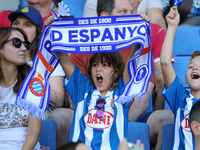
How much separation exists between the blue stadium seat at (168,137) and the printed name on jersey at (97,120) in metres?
0.44

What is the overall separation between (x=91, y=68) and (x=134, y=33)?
0.52 meters

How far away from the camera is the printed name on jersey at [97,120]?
283cm

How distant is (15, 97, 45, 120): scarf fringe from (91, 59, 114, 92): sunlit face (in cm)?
55

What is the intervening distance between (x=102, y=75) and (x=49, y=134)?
0.68 m

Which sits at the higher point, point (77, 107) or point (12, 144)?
point (77, 107)

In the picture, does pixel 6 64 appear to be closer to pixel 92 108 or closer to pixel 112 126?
pixel 92 108

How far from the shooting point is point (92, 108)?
2936mm

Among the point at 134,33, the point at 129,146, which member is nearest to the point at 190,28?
the point at 134,33

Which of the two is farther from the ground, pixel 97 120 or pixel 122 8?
pixel 122 8

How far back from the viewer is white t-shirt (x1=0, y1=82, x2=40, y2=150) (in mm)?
2820

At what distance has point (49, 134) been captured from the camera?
3.06 m

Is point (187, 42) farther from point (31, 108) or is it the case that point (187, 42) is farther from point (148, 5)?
point (31, 108)

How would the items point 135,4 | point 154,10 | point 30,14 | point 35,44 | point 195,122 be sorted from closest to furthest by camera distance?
point 195,122, point 35,44, point 30,14, point 135,4, point 154,10

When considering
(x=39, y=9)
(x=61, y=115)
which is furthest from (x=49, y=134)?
(x=39, y=9)
